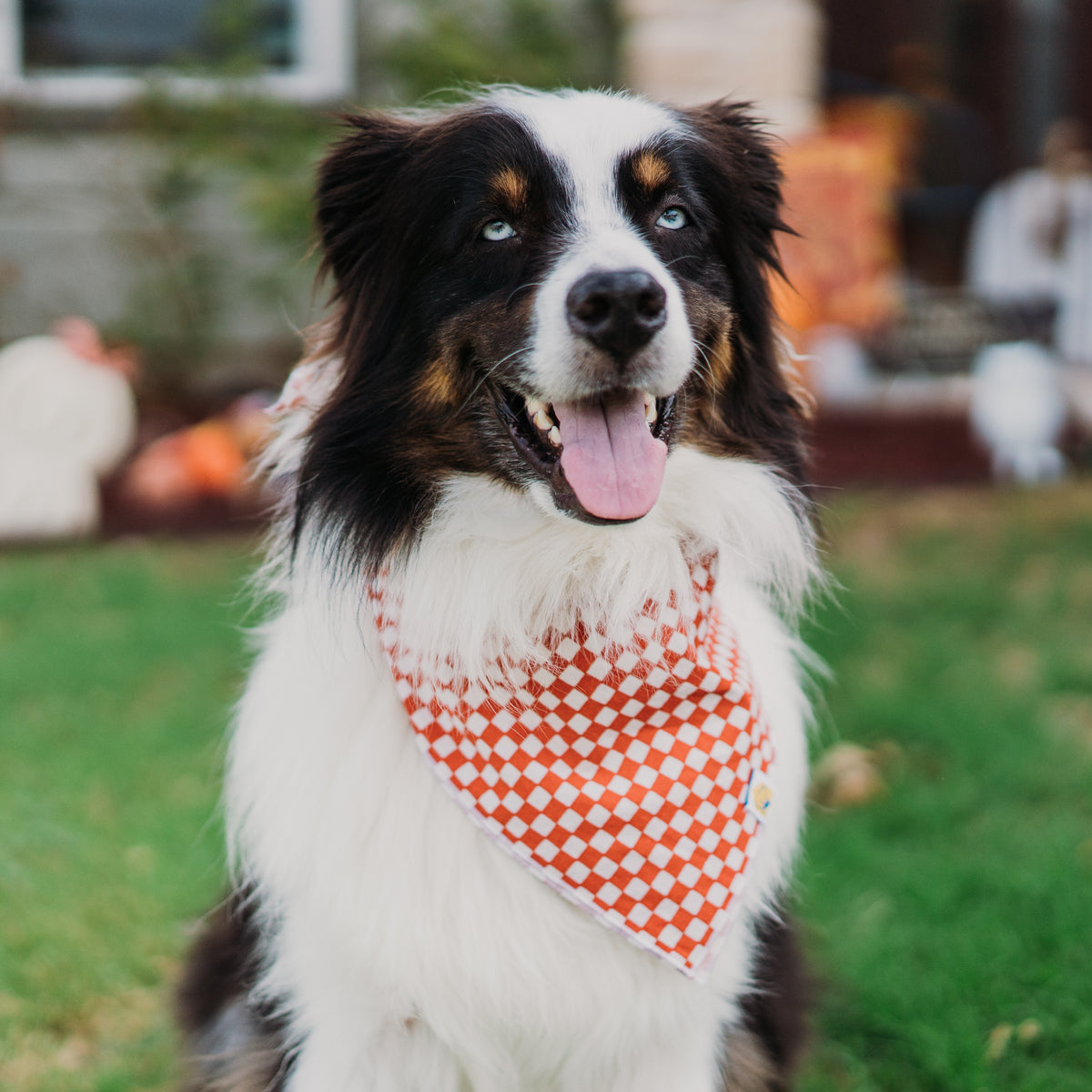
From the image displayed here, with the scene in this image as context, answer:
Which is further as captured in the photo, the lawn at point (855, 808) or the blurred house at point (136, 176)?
the blurred house at point (136, 176)

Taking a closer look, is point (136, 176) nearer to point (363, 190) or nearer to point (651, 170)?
point (363, 190)

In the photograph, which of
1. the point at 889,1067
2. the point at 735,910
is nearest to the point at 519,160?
the point at 735,910

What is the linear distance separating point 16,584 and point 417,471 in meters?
3.98

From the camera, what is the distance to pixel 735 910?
225 cm

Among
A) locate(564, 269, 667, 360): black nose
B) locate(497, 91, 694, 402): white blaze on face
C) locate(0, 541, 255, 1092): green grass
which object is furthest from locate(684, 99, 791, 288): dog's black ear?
locate(0, 541, 255, 1092): green grass

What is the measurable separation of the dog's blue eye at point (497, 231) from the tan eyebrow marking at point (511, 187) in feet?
0.12

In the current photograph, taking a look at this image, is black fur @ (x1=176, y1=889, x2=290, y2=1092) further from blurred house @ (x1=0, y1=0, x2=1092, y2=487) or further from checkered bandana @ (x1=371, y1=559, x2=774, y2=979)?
blurred house @ (x1=0, y1=0, x2=1092, y2=487)

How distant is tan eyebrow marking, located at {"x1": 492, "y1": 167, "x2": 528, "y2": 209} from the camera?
2232 millimetres

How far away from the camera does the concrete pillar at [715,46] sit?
23.6 ft

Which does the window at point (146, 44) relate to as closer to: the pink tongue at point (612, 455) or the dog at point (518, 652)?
the dog at point (518, 652)

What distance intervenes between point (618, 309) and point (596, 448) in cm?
25

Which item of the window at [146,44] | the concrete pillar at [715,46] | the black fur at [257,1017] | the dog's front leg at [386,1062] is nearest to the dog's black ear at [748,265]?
the black fur at [257,1017]

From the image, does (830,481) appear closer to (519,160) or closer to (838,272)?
(838,272)

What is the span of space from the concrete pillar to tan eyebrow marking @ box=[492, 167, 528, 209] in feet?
17.4
